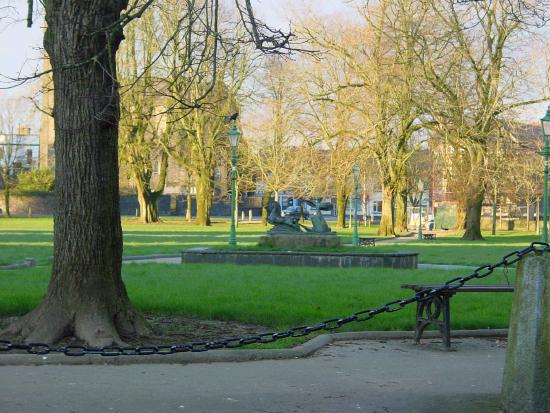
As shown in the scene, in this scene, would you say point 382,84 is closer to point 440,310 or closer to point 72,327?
point 440,310

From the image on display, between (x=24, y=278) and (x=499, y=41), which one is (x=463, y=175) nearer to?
(x=499, y=41)

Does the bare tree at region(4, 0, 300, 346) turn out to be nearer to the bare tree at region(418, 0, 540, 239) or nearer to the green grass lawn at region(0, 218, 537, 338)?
the green grass lawn at region(0, 218, 537, 338)

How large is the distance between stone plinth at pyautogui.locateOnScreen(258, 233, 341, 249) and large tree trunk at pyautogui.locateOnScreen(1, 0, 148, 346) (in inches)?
665

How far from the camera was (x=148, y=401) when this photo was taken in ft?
22.7

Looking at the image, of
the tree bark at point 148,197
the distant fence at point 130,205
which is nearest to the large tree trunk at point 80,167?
the tree bark at point 148,197

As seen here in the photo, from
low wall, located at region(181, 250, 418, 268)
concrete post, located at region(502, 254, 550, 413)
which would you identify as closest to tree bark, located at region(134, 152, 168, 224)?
low wall, located at region(181, 250, 418, 268)

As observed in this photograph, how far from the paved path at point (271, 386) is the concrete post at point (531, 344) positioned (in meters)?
0.69

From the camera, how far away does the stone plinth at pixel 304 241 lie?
2636 cm

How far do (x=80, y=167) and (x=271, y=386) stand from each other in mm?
3427

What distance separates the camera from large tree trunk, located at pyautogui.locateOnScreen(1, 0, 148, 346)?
952cm

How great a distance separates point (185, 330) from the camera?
1094cm

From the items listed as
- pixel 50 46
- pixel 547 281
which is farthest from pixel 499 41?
pixel 547 281

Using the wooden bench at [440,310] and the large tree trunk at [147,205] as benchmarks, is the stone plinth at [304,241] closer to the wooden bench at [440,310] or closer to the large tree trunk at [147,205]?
the wooden bench at [440,310]

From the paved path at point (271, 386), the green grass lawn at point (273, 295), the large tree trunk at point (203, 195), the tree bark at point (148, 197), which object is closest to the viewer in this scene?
the paved path at point (271, 386)
